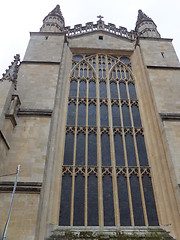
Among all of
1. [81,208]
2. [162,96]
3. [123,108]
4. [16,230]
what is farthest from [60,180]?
[162,96]

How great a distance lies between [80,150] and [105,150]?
2.87 feet

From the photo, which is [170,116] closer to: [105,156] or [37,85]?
[105,156]

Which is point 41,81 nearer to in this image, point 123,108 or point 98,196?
point 123,108

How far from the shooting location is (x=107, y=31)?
13625mm

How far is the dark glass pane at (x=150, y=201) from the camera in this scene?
22.8 feet

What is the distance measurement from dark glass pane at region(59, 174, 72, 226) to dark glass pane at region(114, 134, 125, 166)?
1.75m

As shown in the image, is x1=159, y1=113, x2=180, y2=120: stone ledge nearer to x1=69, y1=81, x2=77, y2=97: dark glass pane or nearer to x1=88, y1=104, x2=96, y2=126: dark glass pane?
x1=88, y1=104, x2=96, y2=126: dark glass pane

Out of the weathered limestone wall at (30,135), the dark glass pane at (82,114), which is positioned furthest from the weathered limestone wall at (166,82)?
the weathered limestone wall at (30,135)

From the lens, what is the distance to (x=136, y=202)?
7305 millimetres

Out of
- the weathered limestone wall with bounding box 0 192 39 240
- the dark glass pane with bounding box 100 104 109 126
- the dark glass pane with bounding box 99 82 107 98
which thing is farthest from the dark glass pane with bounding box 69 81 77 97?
the weathered limestone wall with bounding box 0 192 39 240

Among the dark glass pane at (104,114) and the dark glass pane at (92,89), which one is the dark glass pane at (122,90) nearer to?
the dark glass pane at (104,114)

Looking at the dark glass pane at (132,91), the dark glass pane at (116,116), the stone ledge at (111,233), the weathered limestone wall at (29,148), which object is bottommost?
the stone ledge at (111,233)

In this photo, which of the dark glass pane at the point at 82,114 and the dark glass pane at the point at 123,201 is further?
the dark glass pane at the point at 82,114

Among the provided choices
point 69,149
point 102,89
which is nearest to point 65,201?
point 69,149
